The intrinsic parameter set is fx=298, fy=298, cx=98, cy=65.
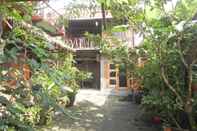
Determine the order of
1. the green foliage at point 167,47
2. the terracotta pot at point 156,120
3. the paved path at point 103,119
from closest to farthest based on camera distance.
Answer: the green foliage at point 167,47 < the terracotta pot at point 156,120 < the paved path at point 103,119

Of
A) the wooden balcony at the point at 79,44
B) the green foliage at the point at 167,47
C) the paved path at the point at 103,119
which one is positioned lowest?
the paved path at the point at 103,119

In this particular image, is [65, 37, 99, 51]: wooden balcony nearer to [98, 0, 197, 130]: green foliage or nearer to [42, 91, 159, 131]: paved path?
[42, 91, 159, 131]: paved path

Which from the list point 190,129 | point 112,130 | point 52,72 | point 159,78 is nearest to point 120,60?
point 159,78

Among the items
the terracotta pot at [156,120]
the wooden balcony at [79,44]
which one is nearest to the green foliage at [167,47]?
the terracotta pot at [156,120]

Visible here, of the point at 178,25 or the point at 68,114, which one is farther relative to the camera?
the point at 178,25

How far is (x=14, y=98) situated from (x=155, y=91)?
21.0 feet

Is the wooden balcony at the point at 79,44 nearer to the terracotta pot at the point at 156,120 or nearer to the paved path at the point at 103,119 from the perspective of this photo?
the paved path at the point at 103,119

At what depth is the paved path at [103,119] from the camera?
860 cm

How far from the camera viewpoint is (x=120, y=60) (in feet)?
26.4

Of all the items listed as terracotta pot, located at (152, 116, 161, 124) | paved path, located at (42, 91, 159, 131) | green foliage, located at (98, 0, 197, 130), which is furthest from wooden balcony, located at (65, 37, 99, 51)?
green foliage, located at (98, 0, 197, 130)

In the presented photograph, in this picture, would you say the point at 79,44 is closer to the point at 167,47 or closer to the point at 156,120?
the point at 156,120

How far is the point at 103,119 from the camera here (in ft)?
32.6

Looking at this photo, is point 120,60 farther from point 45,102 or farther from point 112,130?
point 45,102

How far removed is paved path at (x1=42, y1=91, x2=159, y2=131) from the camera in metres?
8.60
